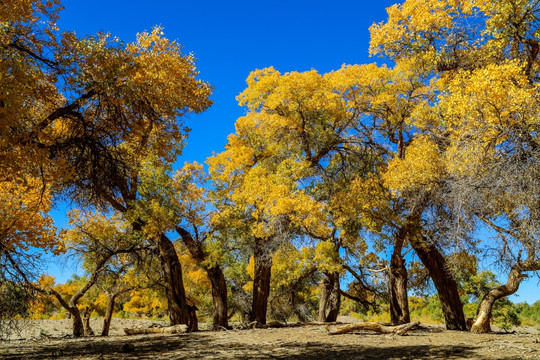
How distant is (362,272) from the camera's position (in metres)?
18.4

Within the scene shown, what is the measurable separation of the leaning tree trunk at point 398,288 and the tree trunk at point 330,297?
165 inches

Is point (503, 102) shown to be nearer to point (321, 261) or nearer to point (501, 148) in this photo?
point (501, 148)

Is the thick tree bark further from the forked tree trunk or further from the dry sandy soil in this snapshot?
the forked tree trunk

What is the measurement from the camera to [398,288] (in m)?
14.2

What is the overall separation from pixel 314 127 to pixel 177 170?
540 cm

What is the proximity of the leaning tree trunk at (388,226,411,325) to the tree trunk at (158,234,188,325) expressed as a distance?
282 inches

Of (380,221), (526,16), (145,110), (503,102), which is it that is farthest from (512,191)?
(145,110)

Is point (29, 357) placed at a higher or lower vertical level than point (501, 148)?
lower

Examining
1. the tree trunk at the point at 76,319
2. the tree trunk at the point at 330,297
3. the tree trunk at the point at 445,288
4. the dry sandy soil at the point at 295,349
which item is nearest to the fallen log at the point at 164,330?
the dry sandy soil at the point at 295,349

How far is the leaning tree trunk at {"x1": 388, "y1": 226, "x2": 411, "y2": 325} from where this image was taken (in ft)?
45.8

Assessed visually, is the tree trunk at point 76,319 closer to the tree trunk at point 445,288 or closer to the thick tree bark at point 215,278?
the thick tree bark at point 215,278

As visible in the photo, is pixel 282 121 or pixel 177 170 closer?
pixel 282 121

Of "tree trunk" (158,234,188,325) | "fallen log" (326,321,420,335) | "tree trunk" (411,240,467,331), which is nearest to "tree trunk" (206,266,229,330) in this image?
"tree trunk" (158,234,188,325)

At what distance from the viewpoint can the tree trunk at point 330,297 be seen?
18438 mm
